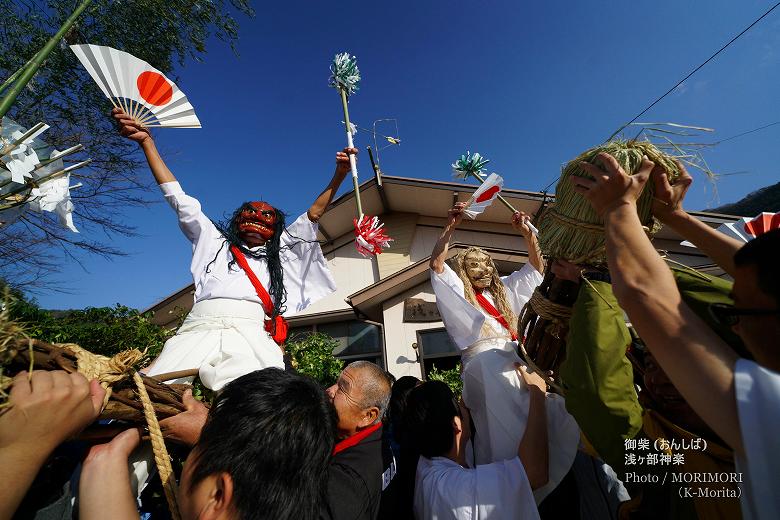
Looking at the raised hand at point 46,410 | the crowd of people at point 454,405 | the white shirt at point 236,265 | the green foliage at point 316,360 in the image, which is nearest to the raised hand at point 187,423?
the crowd of people at point 454,405

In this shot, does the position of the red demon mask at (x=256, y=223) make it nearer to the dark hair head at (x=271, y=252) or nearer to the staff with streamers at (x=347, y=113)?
the dark hair head at (x=271, y=252)

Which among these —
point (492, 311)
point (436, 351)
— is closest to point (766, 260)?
point (492, 311)

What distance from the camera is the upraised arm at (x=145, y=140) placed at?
6.79 feet

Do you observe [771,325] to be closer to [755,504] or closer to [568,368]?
[755,504]

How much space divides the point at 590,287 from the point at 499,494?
45.9 inches

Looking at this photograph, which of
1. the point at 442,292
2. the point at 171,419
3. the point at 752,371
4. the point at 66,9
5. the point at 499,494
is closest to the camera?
the point at 752,371

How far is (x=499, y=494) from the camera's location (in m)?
1.68

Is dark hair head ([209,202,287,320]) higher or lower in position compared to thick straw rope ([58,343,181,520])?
higher

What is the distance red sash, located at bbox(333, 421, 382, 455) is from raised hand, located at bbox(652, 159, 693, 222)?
1935 mm

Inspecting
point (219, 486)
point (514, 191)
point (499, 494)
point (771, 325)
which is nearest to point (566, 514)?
point (499, 494)

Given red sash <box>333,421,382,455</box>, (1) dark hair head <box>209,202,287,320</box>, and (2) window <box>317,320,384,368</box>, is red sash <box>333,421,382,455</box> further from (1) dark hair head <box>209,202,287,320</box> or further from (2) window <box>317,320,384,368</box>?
(2) window <box>317,320,384,368</box>

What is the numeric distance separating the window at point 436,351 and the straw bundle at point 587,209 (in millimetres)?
6412

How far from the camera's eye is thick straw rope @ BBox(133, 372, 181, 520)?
102 cm

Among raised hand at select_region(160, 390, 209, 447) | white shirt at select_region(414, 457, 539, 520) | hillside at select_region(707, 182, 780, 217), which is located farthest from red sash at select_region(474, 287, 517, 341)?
hillside at select_region(707, 182, 780, 217)
